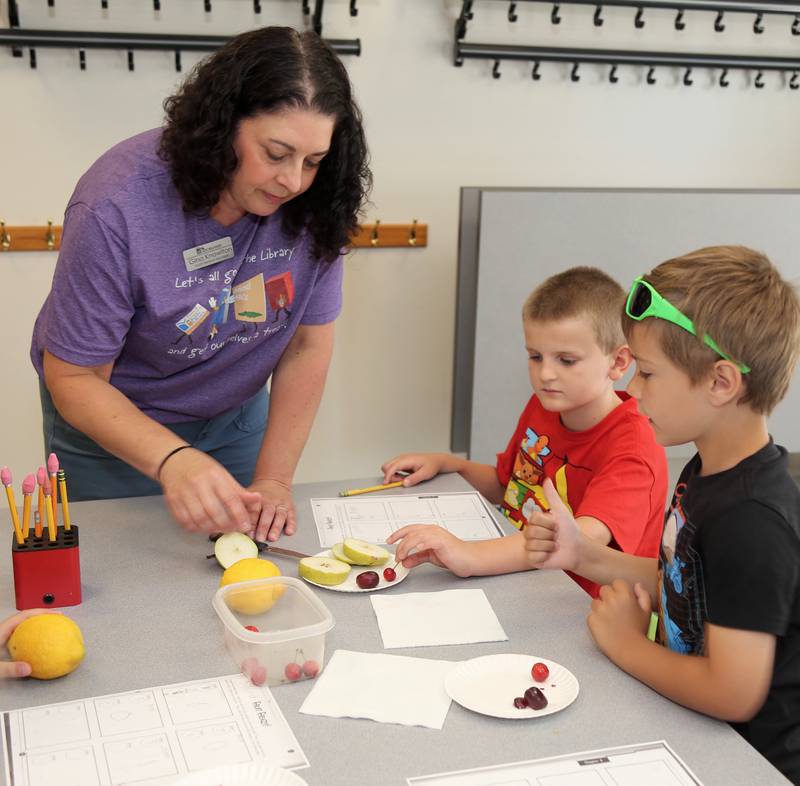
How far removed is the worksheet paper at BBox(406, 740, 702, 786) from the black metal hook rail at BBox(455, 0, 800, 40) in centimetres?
217

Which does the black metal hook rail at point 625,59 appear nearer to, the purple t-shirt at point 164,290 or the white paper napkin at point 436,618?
the purple t-shirt at point 164,290

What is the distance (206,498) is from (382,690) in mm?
399

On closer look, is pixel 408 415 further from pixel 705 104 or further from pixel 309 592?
pixel 309 592

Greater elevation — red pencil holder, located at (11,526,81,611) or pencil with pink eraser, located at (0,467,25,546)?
pencil with pink eraser, located at (0,467,25,546)

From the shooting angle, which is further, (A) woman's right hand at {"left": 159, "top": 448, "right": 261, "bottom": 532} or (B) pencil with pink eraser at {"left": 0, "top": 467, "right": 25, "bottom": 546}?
(A) woman's right hand at {"left": 159, "top": 448, "right": 261, "bottom": 532}

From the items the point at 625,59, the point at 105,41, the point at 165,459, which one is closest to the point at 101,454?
the point at 165,459

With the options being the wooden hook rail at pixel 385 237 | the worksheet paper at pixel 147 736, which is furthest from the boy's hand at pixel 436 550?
the wooden hook rail at pixel 385 237

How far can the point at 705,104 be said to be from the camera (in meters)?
2.96

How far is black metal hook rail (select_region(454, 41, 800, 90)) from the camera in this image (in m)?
2.69

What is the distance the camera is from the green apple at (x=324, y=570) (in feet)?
4.19

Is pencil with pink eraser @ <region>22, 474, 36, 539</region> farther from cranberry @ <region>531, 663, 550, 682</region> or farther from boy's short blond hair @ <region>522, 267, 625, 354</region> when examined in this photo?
boy's short blond hair @ <region>522, 267, 625, 354</region>

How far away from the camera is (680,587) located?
1.12 meters

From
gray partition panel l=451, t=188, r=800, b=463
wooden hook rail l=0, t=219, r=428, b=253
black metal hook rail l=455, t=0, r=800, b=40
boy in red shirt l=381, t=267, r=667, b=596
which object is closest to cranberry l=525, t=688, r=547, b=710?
boy in red shirt l=381, t=267, r=667, b=596

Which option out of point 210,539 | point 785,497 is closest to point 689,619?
point 785,497
